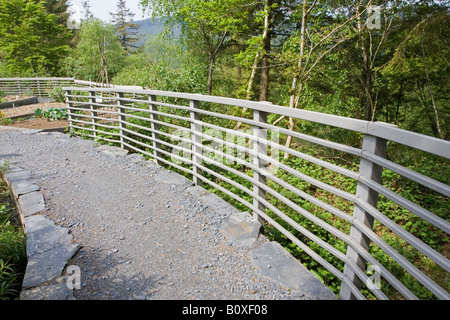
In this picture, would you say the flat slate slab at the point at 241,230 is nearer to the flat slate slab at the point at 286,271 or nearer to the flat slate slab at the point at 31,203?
the flat slate slab at the point at 286,271

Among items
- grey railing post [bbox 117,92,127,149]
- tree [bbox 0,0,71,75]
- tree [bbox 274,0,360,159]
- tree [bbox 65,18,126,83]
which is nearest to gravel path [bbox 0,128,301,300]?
grey railing post [bbox 117,92,127,149]

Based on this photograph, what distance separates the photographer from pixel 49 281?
2.46 m

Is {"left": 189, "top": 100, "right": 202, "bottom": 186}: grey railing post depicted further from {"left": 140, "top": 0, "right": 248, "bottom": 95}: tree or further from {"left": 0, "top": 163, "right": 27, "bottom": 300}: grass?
{"left": 140, "top": 0, "right": 248, "bottom": 95}: tree

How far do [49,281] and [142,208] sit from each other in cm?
150

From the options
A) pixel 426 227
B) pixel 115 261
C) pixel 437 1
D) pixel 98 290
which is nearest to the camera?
pixel 98 290

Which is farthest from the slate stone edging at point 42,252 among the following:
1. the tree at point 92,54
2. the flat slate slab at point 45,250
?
the tree at point 92,54

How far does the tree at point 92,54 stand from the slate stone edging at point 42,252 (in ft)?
80.6

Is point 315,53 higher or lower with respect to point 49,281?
higher

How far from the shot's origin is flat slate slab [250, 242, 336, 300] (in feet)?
7.69

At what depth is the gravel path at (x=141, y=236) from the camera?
246cm

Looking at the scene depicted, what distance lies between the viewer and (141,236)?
10.7 ft
